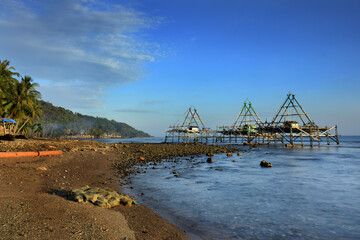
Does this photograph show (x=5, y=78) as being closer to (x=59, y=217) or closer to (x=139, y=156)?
(x=139, y=156)

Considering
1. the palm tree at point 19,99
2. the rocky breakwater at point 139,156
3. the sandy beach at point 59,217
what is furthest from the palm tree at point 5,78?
the sandy beach at point 59,217

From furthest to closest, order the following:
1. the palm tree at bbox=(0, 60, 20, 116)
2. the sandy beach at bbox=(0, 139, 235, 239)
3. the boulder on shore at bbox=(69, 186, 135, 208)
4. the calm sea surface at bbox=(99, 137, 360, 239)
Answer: the palm tree at bbox=(0, 60, 20, 116), the boulder on shore at bbox=(69, 186, 135, 208), the calm sea surface at bbox=(99, 137, 360, 239), the sandy beach at bbox=(0, 139, 235, 239)

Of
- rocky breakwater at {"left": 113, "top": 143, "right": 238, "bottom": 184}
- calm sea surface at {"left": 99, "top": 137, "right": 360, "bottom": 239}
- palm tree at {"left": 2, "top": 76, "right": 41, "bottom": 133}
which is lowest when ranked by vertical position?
calm sea surface at {"left": 99, "top": 137, "right": 360, "bottom": 239}

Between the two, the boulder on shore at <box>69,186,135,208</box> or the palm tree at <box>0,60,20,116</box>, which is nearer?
the boulder on shore at <box>69,186,135,208</box>

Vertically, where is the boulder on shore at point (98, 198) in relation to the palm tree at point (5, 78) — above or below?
below

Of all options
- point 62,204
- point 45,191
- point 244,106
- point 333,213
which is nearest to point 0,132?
point 45,191

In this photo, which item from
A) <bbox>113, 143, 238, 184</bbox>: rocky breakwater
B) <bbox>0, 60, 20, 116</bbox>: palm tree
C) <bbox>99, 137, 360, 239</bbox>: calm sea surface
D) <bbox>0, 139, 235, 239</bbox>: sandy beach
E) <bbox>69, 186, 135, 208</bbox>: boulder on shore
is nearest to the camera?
<bbox>0, 139, 235, 239</bbox>: sandy beach

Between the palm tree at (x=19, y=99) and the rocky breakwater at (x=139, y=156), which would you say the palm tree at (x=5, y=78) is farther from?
the rocky breakwater at (x=139, y=156)

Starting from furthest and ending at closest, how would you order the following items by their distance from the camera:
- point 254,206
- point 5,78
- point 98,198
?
point 5,78
point 254,206
point 98,198

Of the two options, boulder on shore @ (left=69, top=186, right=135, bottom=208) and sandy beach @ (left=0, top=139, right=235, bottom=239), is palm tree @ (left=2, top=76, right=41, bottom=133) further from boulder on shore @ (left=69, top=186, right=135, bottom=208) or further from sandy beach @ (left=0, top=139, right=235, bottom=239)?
boulder on shore @ (left=69, top=186, right=135, bottom=208)

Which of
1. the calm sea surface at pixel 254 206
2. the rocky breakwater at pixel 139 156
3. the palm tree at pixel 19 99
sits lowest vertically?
the calm sea surface at pixel 254 206

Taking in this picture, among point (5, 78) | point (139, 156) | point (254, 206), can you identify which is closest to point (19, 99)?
point (5, 78)

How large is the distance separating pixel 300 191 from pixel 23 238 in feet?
45.9

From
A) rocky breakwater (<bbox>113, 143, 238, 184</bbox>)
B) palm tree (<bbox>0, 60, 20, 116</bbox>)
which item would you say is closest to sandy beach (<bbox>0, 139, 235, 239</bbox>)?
rocky breakwater (<bbox>113, 143, 238, 184</bbox>)
